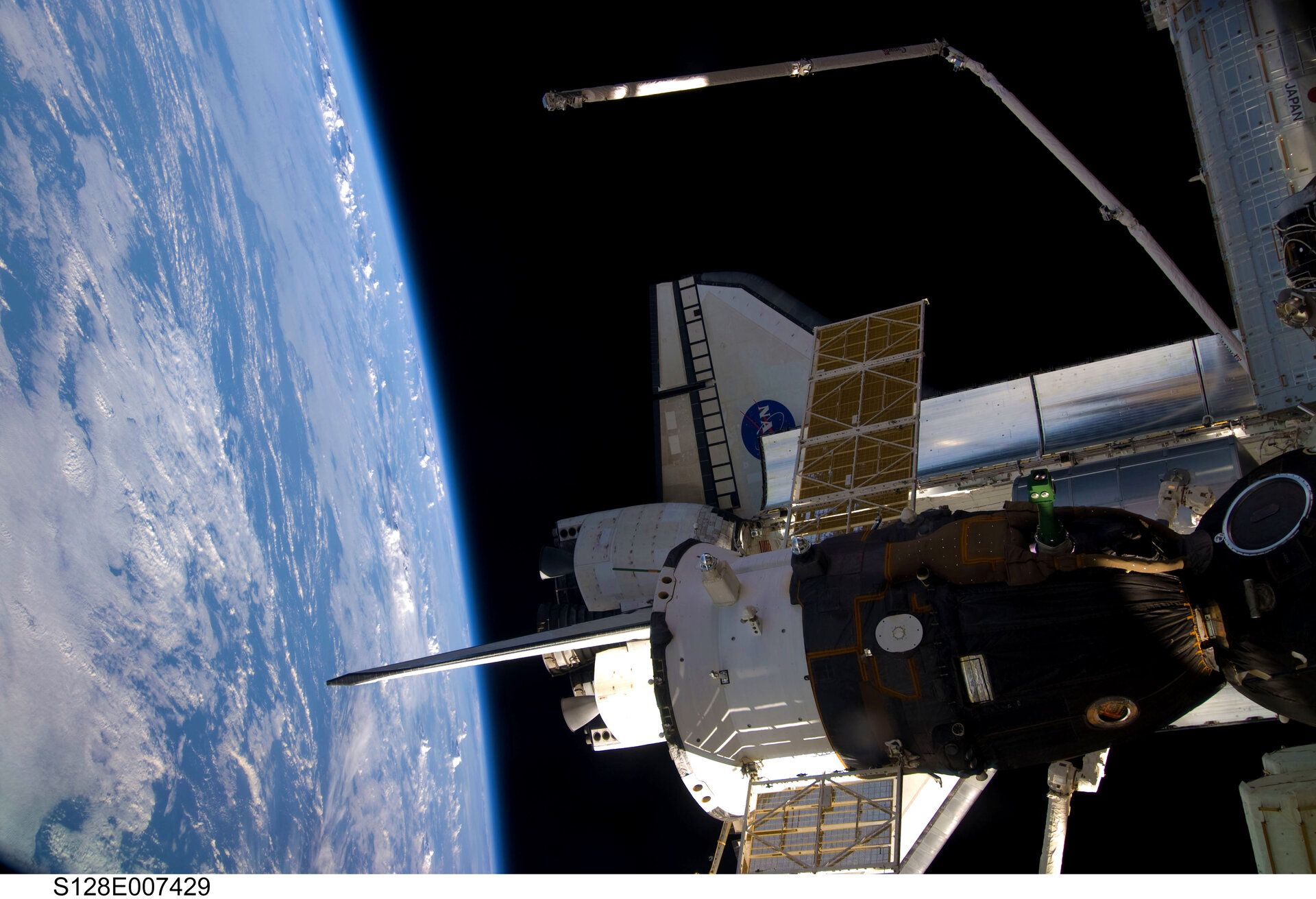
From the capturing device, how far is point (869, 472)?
716cm

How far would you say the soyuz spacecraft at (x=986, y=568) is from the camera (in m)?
4.23

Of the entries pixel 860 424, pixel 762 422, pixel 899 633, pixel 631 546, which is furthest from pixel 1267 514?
pixel 762 422

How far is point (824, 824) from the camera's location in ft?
16.5

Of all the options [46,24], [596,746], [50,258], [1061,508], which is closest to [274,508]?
[50,258]

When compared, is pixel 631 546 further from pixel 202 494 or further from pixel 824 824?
pixel 202 494

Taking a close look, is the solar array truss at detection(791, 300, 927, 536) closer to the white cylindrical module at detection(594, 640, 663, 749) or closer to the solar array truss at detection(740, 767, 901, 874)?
the white cylindrical module at detection(594, 640, 663, 749)

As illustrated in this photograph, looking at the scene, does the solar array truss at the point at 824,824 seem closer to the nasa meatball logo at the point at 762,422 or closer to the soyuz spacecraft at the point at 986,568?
the soyuz spacecraft at the point at 986,568

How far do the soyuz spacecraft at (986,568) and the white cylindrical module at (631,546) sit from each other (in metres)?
0.04

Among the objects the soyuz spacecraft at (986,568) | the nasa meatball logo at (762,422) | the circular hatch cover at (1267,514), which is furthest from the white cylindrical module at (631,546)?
the circular hatch cover at (1267,514)

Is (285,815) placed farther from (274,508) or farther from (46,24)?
(46,24)

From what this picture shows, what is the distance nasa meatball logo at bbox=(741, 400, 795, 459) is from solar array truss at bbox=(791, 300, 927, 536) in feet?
10.5

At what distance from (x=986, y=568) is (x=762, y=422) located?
7348 mm

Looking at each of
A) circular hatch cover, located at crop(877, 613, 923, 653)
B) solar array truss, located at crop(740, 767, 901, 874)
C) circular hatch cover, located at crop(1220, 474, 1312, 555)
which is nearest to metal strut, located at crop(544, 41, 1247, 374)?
circular hatch cover, located at crop(1220, 474, 1312, 555)

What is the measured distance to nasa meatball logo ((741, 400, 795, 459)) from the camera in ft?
38.2
